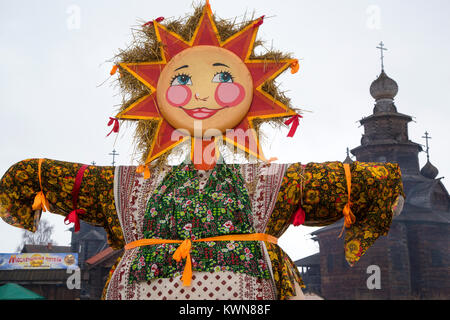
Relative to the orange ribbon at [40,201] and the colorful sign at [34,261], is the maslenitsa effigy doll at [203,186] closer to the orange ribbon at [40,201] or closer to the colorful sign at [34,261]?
the orange ribbon at [40,201]

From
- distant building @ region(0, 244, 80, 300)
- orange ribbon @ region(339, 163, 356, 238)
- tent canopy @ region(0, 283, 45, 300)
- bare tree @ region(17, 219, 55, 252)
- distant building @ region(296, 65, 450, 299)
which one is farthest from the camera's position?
bare tree @ region(17, 219, 55, 252)

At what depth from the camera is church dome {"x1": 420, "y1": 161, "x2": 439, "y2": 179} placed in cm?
2870

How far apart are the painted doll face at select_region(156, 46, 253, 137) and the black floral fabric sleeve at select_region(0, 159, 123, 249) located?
617 millimetres

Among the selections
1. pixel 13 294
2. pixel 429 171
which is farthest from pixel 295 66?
pixel 429 171

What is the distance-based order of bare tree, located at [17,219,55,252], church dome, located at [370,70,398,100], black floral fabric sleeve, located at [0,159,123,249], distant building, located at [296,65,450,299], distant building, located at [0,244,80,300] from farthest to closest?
1. bare tree, located at [17,219,55,252]
2. church dome, located at [370,70,398,100]
3. distant building, located at [296,65,450,299]
4. distant building, located at [0,244,80,300]
5. black floral fabric sleeve, located at [0,159,123,249]

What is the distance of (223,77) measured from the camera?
351 cm

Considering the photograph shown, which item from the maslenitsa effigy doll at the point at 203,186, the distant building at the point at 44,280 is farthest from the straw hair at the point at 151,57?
the distant building at the point at 44,280

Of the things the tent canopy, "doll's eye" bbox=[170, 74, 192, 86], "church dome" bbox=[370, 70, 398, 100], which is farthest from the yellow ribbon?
"church dome" bbox=[370, 70, 398, 100]

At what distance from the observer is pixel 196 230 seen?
10.3 feet

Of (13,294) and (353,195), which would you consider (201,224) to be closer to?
(353,195)

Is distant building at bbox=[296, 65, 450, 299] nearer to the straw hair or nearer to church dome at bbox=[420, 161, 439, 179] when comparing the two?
church dome at bbox=[420, 161, 439, 179]

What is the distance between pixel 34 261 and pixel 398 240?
51.6ft

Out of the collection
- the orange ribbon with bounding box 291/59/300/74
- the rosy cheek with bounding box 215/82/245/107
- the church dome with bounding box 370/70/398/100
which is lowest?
the rosy cheek with bounding box 215/82/245/107

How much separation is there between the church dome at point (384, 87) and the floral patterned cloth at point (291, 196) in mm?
26382
